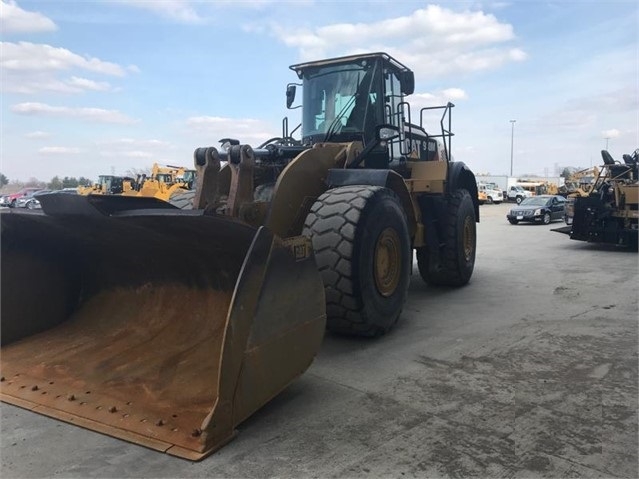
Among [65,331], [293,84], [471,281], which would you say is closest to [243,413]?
[65,331]

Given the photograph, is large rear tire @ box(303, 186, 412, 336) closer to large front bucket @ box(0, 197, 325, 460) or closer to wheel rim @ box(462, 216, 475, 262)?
large front bucket @ box(0, 197, 325, 460)

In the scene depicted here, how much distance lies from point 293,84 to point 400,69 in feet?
4.47

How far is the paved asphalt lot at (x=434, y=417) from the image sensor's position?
2895 millimetres

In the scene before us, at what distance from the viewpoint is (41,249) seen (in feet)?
15.2

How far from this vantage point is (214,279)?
4.39 meters

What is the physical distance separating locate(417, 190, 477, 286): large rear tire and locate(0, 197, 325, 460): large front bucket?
4.10m

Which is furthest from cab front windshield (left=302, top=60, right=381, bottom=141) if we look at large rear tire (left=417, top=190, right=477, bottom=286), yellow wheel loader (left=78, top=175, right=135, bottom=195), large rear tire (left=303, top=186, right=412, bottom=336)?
yellow wheel loader (left=78, top=175, right=135, bottom=195)

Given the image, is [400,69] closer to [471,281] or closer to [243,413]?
[471,281]

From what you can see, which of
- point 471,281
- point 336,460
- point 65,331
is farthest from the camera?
point 471,281

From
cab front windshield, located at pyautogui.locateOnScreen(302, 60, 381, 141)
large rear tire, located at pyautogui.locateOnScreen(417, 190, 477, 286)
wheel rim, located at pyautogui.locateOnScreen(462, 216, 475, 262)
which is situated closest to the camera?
cab front windshield, located at pyautogui.locateOnScreen(302, 60, 381, 141)

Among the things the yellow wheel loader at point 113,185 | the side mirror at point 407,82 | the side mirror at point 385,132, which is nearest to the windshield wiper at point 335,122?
the side mirror at point 385,132

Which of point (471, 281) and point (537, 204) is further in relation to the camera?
point (537, 204)

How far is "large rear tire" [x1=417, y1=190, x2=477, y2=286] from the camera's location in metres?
7.54

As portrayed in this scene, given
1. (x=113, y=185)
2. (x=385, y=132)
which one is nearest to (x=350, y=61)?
(x=385, y=132)
